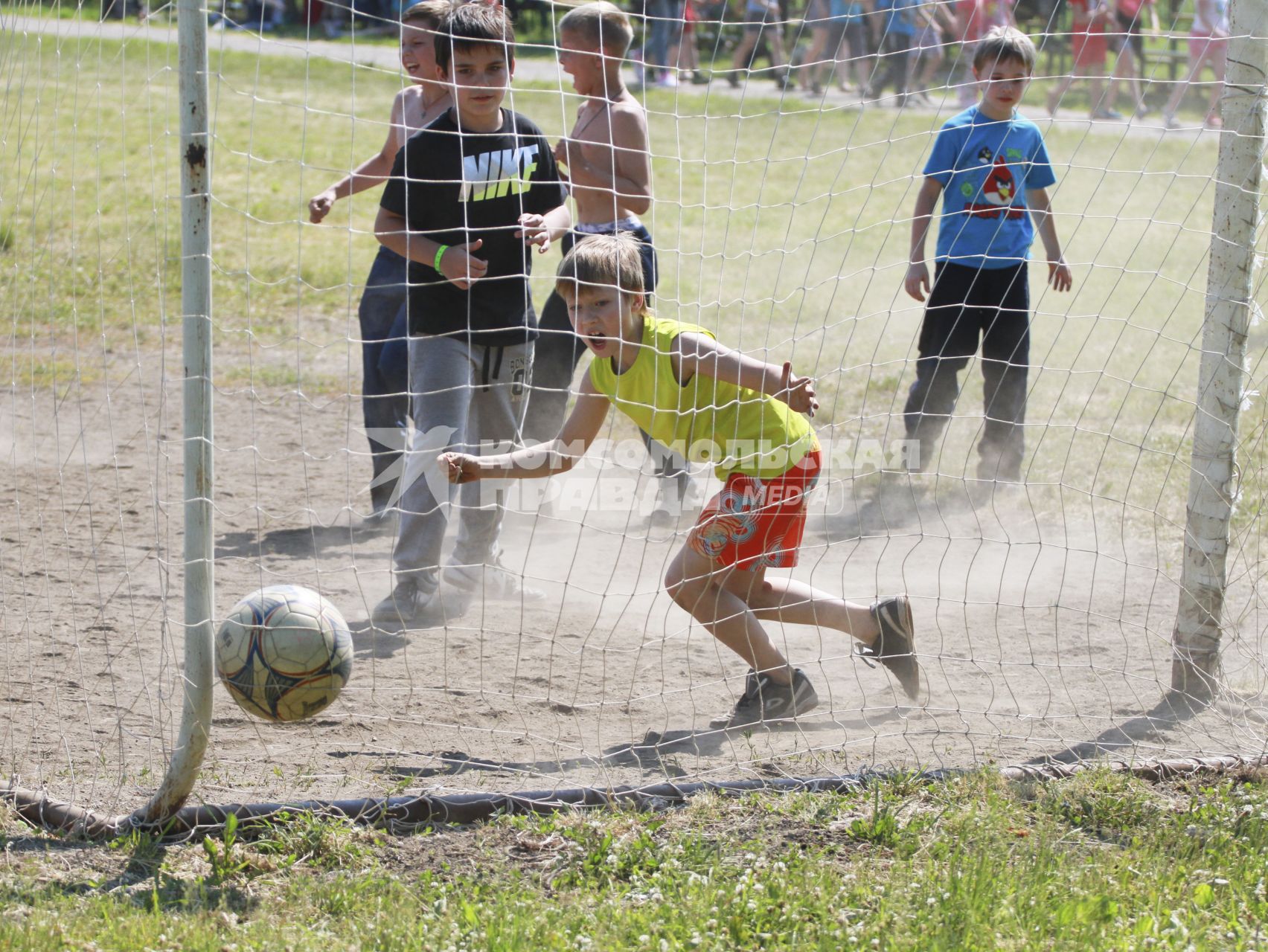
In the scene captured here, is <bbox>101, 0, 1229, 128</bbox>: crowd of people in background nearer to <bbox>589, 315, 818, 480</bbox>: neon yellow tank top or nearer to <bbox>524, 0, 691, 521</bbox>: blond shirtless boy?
<bbox>524, 0, 691, 521</bbox>: blond shirtless boy

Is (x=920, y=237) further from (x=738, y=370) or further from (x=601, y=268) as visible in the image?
(x=601, y=268)

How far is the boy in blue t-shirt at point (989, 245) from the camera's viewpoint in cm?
575

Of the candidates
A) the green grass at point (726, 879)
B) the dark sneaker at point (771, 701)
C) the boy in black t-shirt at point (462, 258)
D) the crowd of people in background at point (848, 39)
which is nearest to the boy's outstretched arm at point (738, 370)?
the dark sneaker at point (771, 701)

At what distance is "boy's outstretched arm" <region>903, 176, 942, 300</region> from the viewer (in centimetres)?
575

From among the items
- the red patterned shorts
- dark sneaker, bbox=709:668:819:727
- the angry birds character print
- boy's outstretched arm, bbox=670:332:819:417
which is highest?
the angry birds character print

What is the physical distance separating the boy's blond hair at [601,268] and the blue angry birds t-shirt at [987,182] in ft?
7.90

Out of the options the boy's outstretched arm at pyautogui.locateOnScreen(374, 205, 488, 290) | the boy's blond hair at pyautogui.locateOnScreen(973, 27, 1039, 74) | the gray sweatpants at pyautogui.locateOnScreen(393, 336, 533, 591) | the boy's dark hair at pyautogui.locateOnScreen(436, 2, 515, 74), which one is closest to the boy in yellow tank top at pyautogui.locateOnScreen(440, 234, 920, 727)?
the boy's outstretched arm at pyautogui.locateOnScreen(374, 205, 488, 290)

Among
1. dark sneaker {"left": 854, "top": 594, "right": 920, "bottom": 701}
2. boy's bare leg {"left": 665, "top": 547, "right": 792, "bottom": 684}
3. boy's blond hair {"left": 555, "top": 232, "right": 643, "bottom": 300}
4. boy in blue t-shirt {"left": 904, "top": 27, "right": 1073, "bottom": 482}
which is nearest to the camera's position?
boy's blond hair {"left": 555, "top": 232, "right": 643, "bottom": 300}

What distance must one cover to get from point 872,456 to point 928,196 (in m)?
1.49

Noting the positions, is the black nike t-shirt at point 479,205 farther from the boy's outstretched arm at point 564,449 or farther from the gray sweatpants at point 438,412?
the boy's outstretched arm at point 564,449

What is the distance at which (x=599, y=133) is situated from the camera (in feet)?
17.1

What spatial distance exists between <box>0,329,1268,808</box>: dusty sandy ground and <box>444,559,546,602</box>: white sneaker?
3.4 inches

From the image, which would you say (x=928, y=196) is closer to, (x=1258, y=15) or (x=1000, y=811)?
(x=1258, y=15)

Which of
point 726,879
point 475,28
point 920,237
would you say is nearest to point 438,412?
point 475,28
